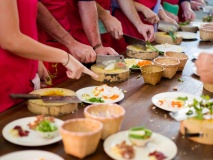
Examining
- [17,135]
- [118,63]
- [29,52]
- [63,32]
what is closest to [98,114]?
[17,135]

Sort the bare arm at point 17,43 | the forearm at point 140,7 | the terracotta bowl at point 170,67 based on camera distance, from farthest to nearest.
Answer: the forearm at point 140,7 < the terracotta bowl at point 170,67 < the bare arm at point 17,43

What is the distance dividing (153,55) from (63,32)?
2.22ft

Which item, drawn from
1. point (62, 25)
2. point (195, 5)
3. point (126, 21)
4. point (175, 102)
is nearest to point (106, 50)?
point (62, 25)

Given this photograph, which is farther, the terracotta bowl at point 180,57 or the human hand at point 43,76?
the terracotta bowl at point 180,57

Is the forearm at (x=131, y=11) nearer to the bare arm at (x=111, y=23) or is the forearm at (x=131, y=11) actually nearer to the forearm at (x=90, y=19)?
the bare arm at (x=111, y=23)

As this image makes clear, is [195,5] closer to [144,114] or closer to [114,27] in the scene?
[114,27]

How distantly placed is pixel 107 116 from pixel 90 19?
1387mm

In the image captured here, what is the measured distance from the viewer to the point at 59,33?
2359mm

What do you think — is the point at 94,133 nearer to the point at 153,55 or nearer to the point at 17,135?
the point at 17,135

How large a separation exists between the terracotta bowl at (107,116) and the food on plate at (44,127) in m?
0.13

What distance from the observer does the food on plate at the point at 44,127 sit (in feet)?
4.45

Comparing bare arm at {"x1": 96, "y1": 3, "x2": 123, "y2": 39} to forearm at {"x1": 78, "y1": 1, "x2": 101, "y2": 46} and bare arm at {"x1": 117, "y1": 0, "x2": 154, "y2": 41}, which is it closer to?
forearm at {"x1": 78, "y1": 1, "x2": 101, "y2": 46}

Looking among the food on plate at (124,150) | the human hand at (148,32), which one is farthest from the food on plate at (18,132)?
the human hand at (148,32)

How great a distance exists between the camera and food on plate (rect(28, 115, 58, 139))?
1.36m
